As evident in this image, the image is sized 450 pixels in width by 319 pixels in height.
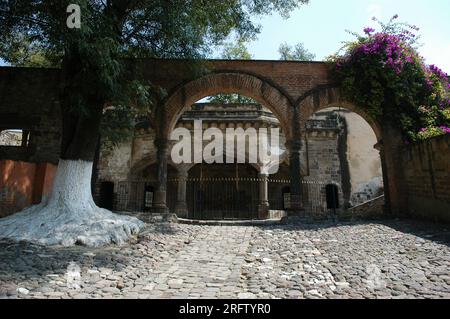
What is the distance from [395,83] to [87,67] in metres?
8.91

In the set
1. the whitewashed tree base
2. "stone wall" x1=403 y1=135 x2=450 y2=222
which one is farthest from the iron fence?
the whitewashed tree base

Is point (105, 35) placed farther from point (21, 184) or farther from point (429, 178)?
point (429, 178)

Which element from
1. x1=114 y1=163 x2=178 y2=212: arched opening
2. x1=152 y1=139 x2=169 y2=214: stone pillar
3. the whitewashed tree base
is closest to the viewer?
the whitewashed tree base

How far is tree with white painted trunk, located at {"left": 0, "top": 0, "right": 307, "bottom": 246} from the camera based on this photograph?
16.6ft

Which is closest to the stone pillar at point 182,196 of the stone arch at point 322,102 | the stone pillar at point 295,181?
the stone pillar at point 295,181

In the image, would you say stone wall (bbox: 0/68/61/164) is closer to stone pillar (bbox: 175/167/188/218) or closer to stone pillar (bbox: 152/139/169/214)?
stone pillar (bbox: 152/139/169/214)

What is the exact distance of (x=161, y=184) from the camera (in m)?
9.31

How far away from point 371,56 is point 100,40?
835 centimetres

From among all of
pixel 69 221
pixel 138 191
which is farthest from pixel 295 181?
pixel 138 191

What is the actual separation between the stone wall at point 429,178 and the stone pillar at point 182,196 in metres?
8.68

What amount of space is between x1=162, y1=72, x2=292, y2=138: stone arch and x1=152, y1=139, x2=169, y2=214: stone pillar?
0.55m

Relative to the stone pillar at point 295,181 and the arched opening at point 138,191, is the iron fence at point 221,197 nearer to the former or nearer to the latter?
the arched opening at point 138,191
